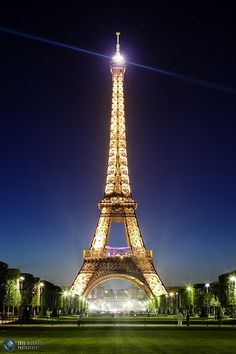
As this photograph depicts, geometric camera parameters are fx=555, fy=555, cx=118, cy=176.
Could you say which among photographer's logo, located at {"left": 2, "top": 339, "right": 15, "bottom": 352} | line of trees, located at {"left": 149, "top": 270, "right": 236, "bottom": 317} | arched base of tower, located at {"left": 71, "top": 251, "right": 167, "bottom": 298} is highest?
arched base of tower, located at {"left": 71, "top": 251, "right": 167, "bottom": 298}

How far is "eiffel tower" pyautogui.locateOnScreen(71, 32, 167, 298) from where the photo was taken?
101 meters

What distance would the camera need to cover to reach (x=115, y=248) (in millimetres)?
105000

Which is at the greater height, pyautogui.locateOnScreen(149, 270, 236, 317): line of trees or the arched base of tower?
the arched base of tower

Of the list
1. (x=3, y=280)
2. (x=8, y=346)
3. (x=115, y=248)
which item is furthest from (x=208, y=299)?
(x=8, y=346)

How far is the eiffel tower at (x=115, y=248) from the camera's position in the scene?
101 metres

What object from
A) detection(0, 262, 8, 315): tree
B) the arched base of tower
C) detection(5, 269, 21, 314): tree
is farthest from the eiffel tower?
detection(0, 262, 8, 315): tree

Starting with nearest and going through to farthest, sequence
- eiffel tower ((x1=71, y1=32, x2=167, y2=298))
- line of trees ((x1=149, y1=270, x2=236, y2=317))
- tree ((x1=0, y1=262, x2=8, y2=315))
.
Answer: tree ((x1=0, y1=262, x2=8, y2=315)) → line of trees ((x1=149, y1=270, x2=236, y2=317)) → eiffel tower ((x1=71, y1=32, x2=167, y2=298))

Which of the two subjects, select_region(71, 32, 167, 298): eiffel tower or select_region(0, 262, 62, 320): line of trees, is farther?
select_region(71, 32, 167, 298): eiffel tower

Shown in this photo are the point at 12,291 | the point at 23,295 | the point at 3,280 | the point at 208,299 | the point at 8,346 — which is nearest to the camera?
the point at 8,346

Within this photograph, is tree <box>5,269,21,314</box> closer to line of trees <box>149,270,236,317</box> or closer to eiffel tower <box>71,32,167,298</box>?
eiffel tower <box>71,32,167,298</box>

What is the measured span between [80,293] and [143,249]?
45.6 ft

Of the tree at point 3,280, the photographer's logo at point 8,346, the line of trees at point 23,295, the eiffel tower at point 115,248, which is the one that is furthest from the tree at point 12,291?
the photographer's logo at point 8,346

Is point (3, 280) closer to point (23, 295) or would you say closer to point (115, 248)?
point (23, 295)

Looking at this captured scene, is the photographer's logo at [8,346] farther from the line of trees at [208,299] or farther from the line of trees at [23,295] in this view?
the line of trees at [208,299]
